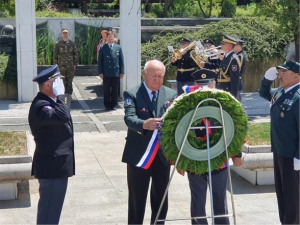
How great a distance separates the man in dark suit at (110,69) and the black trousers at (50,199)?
760 centimetres

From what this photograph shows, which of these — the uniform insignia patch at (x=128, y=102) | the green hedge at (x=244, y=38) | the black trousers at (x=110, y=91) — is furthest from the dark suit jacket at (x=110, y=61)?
the uniform insignia patch at (x=128, y=102)

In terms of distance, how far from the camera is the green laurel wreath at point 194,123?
5.08 meters

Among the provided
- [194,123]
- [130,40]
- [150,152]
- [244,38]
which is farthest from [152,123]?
[244,38]

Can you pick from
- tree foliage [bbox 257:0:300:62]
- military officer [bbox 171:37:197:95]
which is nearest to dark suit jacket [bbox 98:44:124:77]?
military officer [bbox 171:37:197:95]

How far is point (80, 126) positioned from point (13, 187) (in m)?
4.43

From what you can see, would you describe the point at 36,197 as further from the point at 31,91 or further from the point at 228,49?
the point at 31,91

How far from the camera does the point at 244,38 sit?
15773 millimetres

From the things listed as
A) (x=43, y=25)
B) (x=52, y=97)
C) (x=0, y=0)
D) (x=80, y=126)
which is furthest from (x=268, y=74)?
(x=0, y=0)

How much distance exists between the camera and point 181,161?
205 inches

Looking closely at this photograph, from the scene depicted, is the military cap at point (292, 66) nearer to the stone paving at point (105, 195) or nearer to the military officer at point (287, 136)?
the military officer at point (287, 136)

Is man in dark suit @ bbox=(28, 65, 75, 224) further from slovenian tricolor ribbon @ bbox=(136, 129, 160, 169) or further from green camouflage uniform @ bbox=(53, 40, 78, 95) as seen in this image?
green camouflage uniform @ bbox=(53, 40, 78, 95)

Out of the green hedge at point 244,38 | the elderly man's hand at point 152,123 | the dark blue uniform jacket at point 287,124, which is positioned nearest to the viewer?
the elderly man's hand at point 152,123

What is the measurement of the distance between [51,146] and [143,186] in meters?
0.97

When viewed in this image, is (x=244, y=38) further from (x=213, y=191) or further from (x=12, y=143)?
(x=213, y=191)
